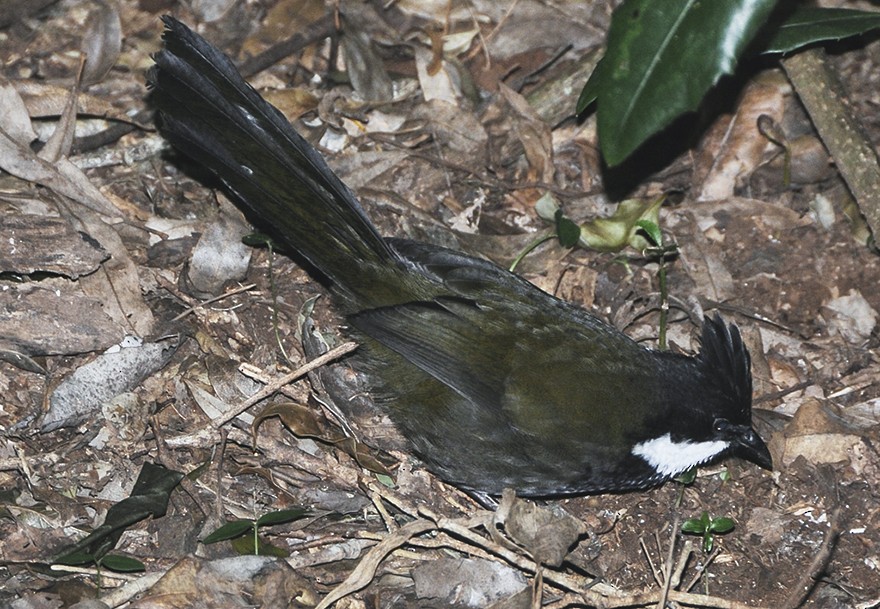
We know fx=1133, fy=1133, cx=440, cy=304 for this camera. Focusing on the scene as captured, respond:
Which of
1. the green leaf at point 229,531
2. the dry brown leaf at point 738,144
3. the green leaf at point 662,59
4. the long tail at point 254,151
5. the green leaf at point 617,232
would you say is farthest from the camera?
the dry brown leaf at point 738,144

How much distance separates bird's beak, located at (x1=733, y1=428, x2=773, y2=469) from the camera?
462cm

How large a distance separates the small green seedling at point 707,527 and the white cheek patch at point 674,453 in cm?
22

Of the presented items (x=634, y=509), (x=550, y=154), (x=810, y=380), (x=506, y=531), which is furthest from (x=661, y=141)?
(x=506, y=531)

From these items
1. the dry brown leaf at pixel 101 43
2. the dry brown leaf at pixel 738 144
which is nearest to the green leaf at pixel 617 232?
the dry brown leaf at pixel 738 144

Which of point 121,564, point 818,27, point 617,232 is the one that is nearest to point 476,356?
point 617,232

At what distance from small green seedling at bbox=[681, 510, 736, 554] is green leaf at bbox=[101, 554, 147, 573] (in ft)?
6.95

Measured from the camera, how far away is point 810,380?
5273mm

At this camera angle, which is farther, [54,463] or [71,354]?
[71,354]

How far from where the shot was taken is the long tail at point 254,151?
4.61m

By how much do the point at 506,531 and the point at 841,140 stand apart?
108 inches

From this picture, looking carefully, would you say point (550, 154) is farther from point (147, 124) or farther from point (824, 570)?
point (824, 570)

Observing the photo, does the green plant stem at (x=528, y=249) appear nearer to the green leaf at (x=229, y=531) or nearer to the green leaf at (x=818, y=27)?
the green leaf at (x=818, y=27)

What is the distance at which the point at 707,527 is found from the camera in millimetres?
4527

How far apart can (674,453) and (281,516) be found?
1.60m
